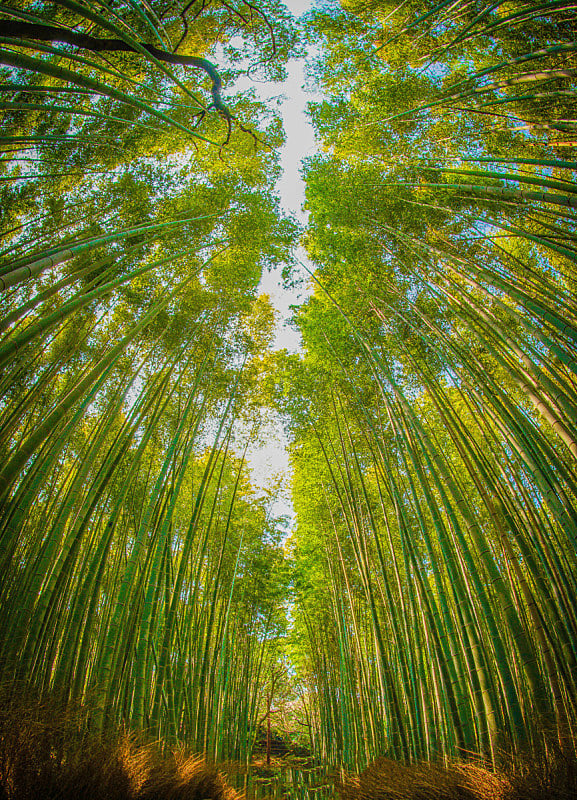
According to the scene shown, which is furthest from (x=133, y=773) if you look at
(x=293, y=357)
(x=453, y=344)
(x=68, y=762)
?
(x=293, y=357)

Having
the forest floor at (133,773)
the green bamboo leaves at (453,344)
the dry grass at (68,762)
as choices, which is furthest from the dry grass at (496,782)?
the dry grass at (68,762)

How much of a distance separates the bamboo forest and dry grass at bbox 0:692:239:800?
0.05ft

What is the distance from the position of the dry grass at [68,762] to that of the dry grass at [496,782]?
121 cm

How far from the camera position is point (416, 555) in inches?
125

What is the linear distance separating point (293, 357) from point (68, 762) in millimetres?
4708

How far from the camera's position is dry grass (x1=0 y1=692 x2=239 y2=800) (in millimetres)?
1468

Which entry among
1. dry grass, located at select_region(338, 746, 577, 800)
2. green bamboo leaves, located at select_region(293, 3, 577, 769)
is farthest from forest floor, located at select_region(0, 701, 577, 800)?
green bamboo leaves, located at select_region(293, 3, 577, 769)

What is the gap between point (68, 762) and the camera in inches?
66.0

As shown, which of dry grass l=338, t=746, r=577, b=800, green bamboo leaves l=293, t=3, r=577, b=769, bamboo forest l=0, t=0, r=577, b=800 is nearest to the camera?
dry grass l=338, t=746, r=577, b=800

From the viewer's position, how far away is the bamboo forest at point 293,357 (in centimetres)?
212

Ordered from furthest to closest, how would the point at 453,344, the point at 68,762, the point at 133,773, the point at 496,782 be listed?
the point at 453,344 < the point at 133,773 < the point at 68,762 < the point at 496,782

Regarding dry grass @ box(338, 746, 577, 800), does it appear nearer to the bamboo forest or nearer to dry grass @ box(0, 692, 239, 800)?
the bamboo forest

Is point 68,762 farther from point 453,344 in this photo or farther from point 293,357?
point 293,357

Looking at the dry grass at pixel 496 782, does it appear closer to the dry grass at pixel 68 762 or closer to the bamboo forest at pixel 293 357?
the bamboo forest at pixel 293 357
